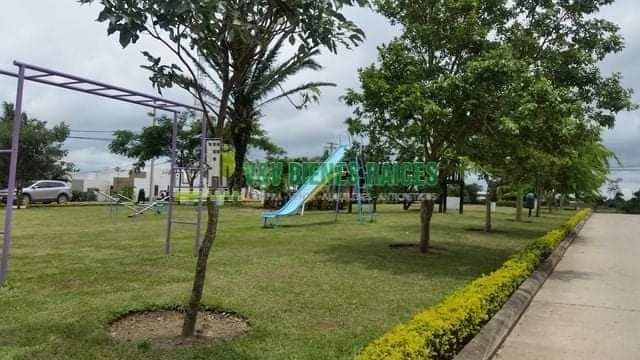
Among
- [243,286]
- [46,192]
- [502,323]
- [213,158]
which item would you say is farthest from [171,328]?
[46,192]

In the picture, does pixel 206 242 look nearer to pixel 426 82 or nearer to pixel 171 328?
pixel 171 328

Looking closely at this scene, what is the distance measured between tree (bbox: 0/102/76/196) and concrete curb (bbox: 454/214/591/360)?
24459 mm

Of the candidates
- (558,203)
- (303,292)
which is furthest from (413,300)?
(558,203)

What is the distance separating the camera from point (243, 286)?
22.0 ft

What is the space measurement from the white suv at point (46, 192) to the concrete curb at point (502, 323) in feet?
80.7

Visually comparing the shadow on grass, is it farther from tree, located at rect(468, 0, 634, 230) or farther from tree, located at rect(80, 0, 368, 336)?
tree, located at rect(80, 0, 368, 336)

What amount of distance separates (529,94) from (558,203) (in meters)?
45.0

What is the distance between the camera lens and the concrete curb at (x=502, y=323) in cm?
451

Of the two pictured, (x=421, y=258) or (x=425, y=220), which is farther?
(x=425, y=220)

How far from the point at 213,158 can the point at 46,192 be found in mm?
24993

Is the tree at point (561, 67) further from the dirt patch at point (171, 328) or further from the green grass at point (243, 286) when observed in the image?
the dirt patch at point (171, 328)

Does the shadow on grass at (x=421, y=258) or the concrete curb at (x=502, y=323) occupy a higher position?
the shadow on grass at (x=421, y=258)

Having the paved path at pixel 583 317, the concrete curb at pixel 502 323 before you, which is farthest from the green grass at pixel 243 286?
the paved path at pixel 583 317

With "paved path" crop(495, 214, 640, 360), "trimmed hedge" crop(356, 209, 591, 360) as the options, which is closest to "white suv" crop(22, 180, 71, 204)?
"paved path" crop(495, 214, 640, 360)
